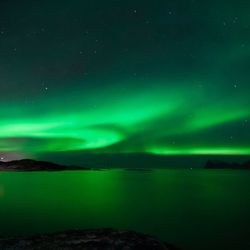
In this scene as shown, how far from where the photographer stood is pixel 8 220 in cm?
3947

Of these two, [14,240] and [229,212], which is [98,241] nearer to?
[14,240]

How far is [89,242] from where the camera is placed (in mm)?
18438

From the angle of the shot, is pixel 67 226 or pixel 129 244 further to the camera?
pixel 67 226

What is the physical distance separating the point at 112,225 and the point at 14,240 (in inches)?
853

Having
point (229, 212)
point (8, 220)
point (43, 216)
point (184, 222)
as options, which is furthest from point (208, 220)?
point (8, 220)

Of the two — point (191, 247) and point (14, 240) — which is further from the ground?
point (14, 240)

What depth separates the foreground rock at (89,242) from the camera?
1795cm

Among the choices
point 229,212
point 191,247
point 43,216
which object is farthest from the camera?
point 229,212

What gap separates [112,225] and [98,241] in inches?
862

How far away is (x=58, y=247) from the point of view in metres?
17.7

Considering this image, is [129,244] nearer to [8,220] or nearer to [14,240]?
[14,240]

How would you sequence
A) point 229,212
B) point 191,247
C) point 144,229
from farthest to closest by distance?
point 229,212, point 144,229, point 191,247

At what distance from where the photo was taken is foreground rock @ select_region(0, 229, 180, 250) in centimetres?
1795

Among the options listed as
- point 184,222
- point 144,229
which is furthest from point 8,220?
point 184,222
